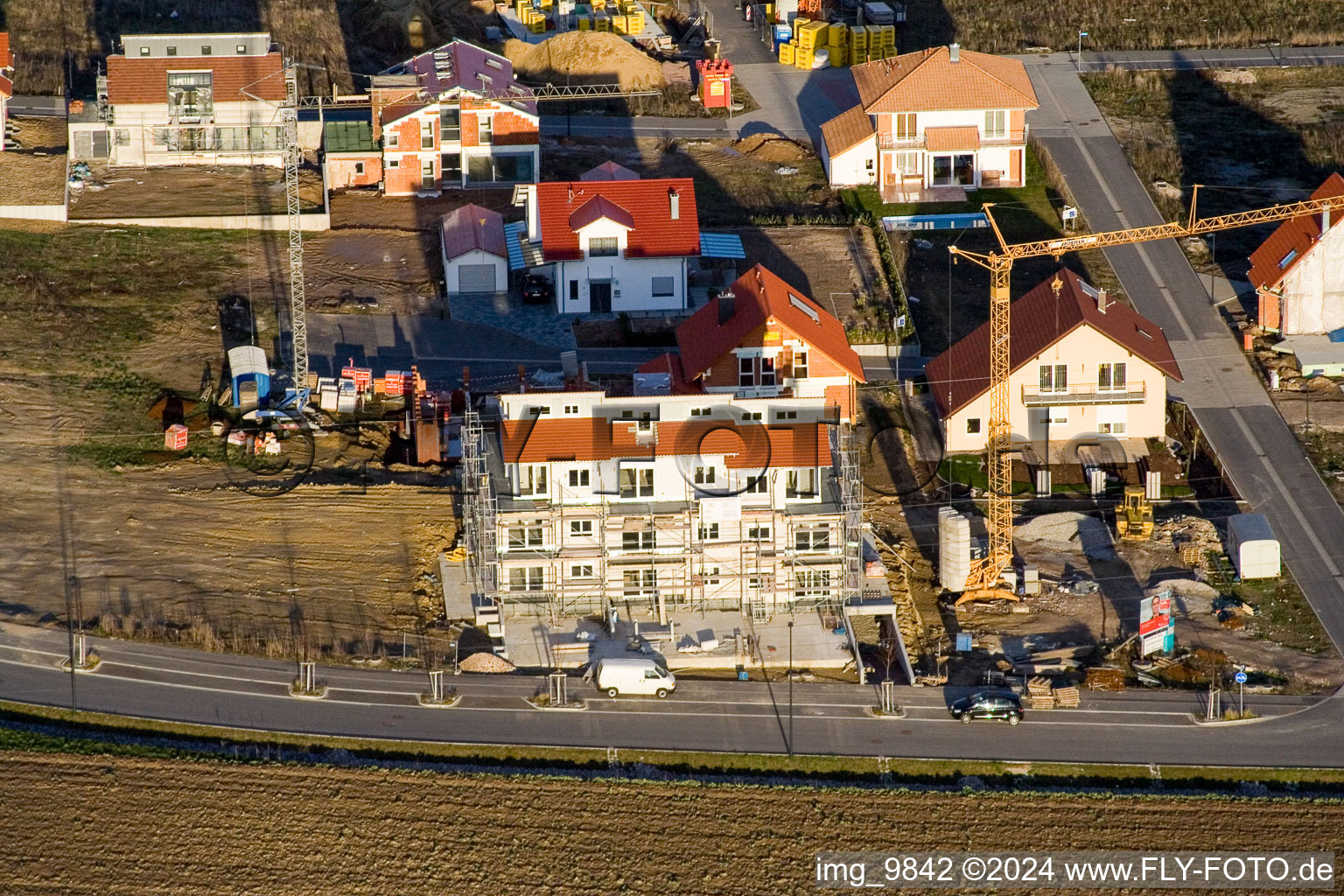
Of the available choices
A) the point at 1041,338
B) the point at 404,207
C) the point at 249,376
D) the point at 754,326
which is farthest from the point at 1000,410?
the point at 404,207

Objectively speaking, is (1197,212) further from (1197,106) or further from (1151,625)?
(1151,625)

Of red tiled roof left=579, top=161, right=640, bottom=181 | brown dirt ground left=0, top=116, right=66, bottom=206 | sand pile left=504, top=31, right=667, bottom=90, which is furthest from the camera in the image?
sand pile left=504, top=31, right=667, bottom=90

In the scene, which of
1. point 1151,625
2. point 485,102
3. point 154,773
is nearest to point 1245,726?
point 1151,625

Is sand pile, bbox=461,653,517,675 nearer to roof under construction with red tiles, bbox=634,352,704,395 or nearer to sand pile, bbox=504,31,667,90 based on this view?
roof under construction with red tiles, bbox=634,352,704,395

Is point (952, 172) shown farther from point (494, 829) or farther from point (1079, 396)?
point (494, 829)

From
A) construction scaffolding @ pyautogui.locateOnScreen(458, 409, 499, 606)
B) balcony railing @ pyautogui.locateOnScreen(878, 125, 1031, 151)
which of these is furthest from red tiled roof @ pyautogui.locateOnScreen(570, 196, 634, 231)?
construction scaffolding @ pyautogui.locateOnScreen(458, 409, 499, 606)

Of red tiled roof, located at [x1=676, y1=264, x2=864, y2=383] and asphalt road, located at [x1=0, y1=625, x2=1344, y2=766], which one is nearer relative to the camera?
asphalt road, located at [x1=0, y1=625, x2=1344, y2=766]
